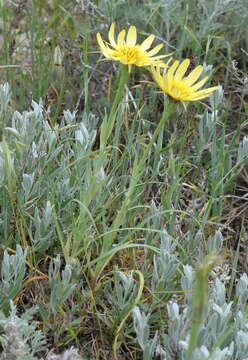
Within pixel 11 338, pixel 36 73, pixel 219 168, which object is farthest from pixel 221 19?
pixel 11 338

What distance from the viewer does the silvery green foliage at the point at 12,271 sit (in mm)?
1517

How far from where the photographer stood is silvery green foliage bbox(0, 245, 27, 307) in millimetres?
1517

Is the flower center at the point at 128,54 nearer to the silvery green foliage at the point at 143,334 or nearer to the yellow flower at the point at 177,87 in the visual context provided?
the yellow flower at the point at 177,87

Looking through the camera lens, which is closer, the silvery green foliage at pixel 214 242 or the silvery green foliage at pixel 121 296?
the silvery green foliage at pixel 121 296

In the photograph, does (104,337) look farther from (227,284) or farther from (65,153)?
(65,153)

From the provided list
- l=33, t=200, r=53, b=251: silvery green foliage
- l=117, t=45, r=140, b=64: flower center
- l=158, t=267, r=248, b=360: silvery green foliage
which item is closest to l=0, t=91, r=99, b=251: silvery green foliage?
l=33, t=200, r=53, b=251: silvery green foliage

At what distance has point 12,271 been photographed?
155 cm

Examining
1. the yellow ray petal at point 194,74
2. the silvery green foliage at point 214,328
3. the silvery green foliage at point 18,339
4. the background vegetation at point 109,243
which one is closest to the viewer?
the silvery green foliage at point 18,339

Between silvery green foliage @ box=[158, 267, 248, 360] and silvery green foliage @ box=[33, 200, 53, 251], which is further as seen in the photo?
silvery green foliage @ box=[33, 200, 53, 251]

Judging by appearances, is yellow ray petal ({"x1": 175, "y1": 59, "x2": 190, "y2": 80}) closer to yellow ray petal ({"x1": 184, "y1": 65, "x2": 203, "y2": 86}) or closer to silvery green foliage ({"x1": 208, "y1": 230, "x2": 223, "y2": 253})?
yellow ray petal ({"x1": 184, "y1": 65, "x2": 203, "y2": 86})

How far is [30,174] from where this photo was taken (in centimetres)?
175

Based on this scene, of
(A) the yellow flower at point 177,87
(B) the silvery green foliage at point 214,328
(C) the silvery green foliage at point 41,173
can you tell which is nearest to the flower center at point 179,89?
(A) the yellow flower at point 177,87

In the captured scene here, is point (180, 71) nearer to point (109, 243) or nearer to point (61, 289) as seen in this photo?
point (109, 243)

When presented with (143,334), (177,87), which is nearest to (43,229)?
(143,334)
